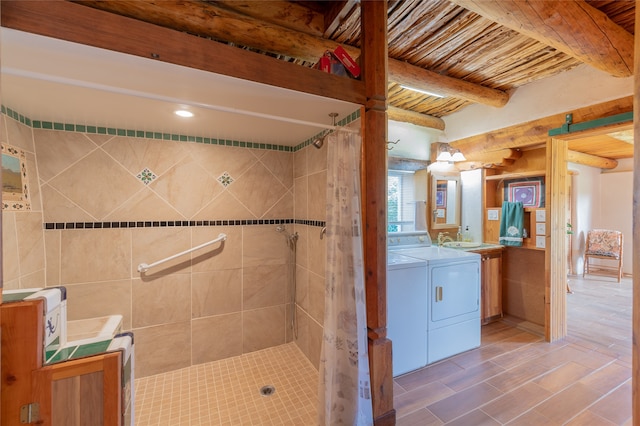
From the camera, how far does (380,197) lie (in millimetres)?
1555

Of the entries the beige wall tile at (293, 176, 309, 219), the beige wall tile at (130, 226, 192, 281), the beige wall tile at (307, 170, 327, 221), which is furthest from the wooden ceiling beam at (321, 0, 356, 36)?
the beige wall tile at (130, 226, 192, 281)

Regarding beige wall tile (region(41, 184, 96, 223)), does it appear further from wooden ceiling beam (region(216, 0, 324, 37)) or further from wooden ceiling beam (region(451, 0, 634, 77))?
wooden ceiling beam (region(451, 0, 634, 77))

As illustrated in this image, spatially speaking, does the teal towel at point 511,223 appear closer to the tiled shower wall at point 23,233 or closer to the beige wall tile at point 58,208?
the beige wall tile at point 58,208

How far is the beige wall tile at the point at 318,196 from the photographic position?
2.06 metres

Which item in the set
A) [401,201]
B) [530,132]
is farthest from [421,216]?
[530,132]

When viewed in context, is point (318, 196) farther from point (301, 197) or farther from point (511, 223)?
point (511, 223)

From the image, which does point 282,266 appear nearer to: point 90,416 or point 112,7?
point 90,416

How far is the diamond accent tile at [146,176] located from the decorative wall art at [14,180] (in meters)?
0.63

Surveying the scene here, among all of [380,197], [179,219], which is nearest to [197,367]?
[179,219]

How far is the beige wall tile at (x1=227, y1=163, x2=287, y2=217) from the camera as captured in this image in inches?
95.1

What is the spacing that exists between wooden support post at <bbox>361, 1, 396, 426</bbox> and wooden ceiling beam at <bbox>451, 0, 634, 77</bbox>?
1.80 ft

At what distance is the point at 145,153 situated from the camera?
210 cm

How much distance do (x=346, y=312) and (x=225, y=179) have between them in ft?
5.35

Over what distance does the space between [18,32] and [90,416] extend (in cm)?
155
